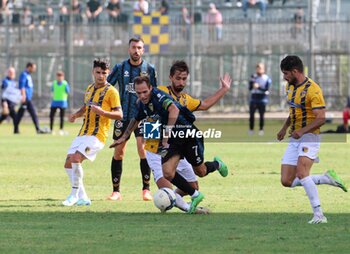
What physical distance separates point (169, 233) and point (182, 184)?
82.9 inches

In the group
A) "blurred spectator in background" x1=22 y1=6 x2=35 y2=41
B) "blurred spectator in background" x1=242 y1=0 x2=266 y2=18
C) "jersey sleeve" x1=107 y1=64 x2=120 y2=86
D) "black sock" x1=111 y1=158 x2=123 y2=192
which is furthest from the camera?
"blurred spectator in background" x1=242 y1=0 x2=266 y2=18

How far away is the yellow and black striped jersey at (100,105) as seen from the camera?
47.2 ft

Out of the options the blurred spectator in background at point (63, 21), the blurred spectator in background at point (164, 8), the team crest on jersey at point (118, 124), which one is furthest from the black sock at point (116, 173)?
the blurred spectator in background at point (63, 21)

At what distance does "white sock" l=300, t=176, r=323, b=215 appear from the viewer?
1191cm

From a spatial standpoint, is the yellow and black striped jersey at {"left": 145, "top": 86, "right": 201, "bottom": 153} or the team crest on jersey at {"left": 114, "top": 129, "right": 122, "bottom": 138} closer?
the yellow and black striped jersey at {"left": 145, "top": 86, "right": 201, "bottom": 153}

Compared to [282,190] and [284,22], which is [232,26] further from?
[282,190]

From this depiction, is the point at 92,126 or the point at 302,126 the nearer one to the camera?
the point at 302,126

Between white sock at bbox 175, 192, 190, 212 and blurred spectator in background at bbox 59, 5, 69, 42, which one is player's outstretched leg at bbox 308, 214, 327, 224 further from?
blurred spectator in background at bbox 59, 5, 69, 42

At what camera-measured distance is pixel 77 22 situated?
44719 millimetres

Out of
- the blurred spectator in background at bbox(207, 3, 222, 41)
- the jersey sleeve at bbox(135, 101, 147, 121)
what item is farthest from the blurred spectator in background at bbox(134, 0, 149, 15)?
the jersey sleeve at bbox(135, 101, 147, 121)

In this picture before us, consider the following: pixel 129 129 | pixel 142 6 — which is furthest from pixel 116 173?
pixel 142 6

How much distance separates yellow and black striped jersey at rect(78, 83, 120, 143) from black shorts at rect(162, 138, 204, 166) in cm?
163

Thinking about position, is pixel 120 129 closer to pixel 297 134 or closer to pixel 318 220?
pixel 297 134

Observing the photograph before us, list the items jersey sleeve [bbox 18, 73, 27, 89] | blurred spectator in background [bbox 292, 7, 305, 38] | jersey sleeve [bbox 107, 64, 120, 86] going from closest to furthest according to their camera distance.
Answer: jersey sleeve [bbox 107, 64, 120, 86]
jersey sleeve [bbox 18, 73, 27, 89]
blurred spectator in background [bbox 292, 7, 305, 38]
